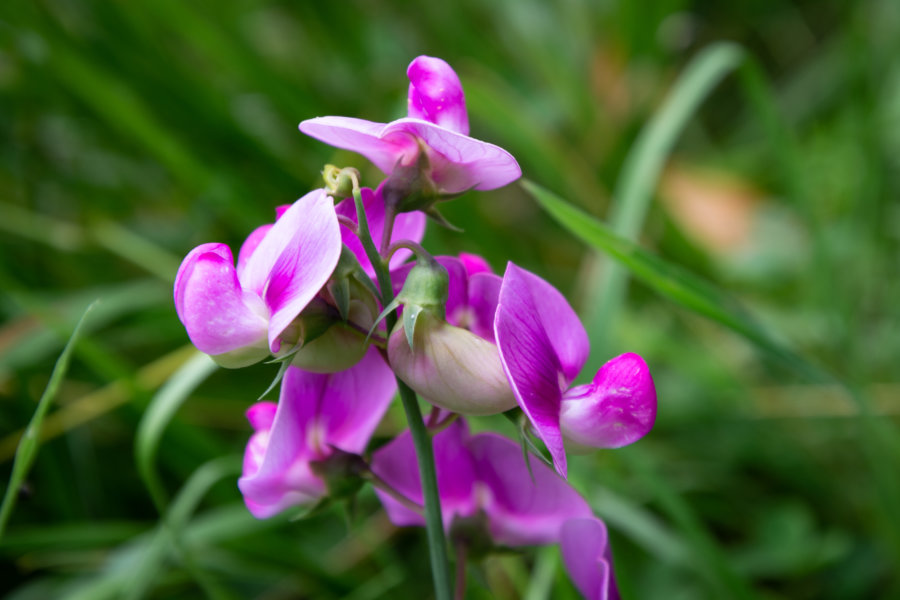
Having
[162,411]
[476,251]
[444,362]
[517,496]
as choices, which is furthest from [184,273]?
[476,251]

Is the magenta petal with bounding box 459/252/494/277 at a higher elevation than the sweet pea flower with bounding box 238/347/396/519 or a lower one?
higher

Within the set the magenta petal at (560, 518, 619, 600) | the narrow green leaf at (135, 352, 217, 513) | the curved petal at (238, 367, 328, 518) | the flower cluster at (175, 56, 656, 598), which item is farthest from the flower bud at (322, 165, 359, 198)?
the narrow green leaf at (135, 352, 217, 513)

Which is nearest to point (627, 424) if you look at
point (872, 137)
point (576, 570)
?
point (576, 570)

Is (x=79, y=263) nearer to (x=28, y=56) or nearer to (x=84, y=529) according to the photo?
(x=28, y=56)

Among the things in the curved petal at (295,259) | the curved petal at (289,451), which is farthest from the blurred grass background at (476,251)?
the curved petal at (295,259)

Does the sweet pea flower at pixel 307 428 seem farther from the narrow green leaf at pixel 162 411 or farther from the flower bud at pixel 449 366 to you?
the narrow green leaf at pixel 162 411

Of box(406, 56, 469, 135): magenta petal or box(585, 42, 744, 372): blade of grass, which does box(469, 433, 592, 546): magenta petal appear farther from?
box(585, 42, 744, 372): blade of grass
